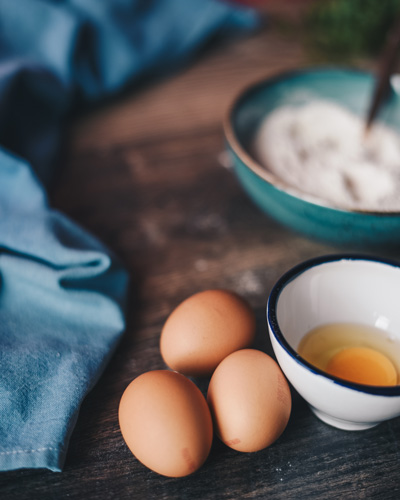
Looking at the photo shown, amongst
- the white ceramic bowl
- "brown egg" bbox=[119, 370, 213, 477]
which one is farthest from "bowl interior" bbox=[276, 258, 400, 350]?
"brown egg" bbox=[119, 370, 213, 477]

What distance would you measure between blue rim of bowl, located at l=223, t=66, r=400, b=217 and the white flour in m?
0.04

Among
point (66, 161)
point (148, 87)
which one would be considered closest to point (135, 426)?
point (66, 161)

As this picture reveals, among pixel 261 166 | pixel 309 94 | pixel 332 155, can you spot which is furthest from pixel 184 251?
pixel 309 94

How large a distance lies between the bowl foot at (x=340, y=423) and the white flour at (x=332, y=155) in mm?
266

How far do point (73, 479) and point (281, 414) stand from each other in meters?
0.19

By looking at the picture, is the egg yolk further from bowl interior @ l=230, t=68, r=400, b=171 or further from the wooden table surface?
bowl interior @ l=230, t=68, r=400, b=171

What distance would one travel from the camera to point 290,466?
45 cm

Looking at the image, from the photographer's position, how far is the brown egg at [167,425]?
0.40 metres

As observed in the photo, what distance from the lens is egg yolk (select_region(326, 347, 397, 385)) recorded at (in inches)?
18.5

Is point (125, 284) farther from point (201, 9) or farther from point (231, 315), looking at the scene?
point (201, 9)

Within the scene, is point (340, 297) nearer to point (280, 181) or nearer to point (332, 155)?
point (280, 181)

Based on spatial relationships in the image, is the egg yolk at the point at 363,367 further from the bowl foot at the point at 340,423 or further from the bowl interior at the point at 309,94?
the bowl interior at the point at 309,94

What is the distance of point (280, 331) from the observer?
16.8 inches

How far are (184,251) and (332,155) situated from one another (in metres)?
0.28
